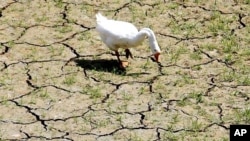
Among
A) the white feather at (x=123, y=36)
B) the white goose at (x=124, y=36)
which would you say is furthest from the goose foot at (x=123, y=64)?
the white feather at (x=123, y=36)

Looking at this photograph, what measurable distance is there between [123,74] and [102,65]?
0.80 feet

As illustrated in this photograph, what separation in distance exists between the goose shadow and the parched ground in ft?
0.05

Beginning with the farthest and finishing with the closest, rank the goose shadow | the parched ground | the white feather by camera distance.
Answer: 1. the goose shadow
2. the white feather
3. the parched ground

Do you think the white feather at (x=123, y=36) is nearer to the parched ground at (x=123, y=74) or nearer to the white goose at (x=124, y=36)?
the white goose at (x=124, y=36)

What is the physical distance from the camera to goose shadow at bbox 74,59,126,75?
7.38 meters

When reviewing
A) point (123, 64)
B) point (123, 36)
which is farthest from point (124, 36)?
point (123, 64)

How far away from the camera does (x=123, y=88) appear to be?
7.09 meters

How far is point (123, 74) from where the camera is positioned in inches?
288

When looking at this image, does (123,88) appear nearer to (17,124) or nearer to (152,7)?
(17,124)

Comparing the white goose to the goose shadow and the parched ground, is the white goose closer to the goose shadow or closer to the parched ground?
the goose shadow

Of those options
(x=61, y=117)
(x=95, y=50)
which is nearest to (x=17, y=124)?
(x=61, y=117)

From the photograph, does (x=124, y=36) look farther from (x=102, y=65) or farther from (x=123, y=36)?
(x=102, y=65)

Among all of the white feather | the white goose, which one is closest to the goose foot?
the white goose

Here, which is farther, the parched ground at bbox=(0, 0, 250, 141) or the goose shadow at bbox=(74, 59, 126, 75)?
the goose shadow at bbox=(74, 59, 126, 75)
